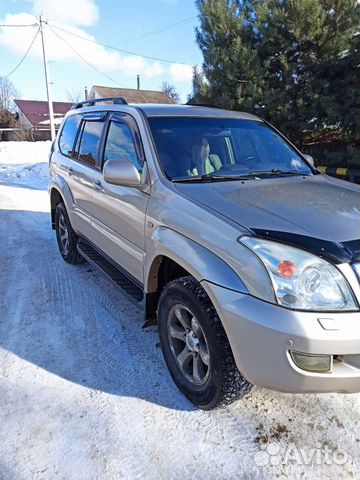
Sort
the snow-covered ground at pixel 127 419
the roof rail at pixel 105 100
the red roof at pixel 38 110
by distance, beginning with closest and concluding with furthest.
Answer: the snow-covered ground at pixel 127 419 < the roof rail at pixel 105 100 < the red roof at pixel 38 110

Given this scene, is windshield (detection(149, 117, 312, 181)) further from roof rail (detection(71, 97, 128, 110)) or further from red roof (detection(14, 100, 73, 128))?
red roof (detection(14, 100, 73, 128))

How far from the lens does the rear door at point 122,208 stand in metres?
3.10

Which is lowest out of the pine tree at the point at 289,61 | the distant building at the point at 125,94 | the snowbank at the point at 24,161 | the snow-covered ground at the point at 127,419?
the snow-covered ground at the point at 127,419

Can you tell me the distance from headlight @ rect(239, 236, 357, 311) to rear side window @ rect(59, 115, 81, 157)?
3.49 m

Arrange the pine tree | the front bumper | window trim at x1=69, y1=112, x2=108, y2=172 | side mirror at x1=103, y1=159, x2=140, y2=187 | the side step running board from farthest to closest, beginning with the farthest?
the pine tree → window trim at x1=69, y1=112, x2=108, y2=172 → the side step running board → side mirror at x1=103, y1=159, x2=140, y2=187 → the front bumper

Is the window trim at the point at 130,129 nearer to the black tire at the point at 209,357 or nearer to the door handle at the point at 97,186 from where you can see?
the door handle at the point at 97,186

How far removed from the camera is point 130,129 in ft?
11.1

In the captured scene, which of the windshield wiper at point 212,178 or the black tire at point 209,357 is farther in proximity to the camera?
the windshield wiper at point 212,178

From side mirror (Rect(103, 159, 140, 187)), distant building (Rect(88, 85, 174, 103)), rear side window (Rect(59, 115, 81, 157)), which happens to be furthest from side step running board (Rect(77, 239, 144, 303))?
distant building (Rect(88, 85, 174, 103))

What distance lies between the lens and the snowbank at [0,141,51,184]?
14.1m

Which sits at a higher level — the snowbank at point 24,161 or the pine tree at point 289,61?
the pine tree at point 289,61

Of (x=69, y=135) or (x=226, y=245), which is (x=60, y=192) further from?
(x=226, y=245)

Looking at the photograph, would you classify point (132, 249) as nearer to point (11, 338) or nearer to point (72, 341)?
point (72, 341)

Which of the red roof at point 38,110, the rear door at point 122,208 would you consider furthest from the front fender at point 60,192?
the red roof at point 38,110
